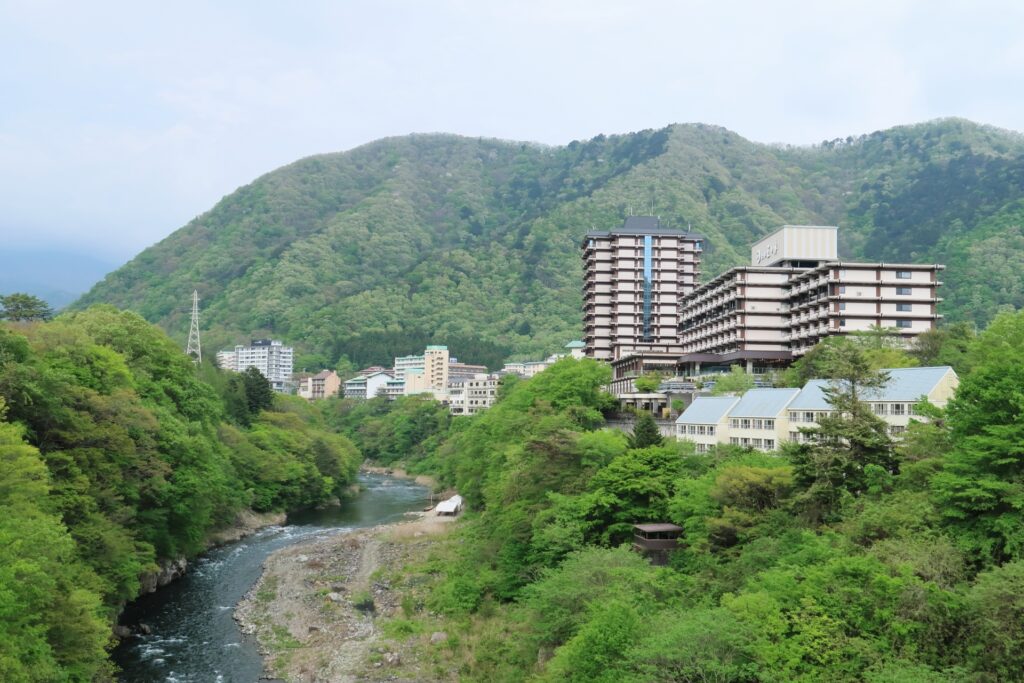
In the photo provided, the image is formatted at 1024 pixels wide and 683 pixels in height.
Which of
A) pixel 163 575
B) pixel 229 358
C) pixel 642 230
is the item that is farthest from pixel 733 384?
pixel 229 358

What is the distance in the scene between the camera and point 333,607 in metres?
34.9

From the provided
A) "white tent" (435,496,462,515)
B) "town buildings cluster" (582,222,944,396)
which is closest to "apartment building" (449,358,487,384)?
"town buildings cluster" (582,222,944,396)

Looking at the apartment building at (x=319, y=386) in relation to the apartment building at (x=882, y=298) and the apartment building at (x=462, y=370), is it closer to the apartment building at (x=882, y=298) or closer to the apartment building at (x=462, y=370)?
the apartment building at (x=462, y=370)

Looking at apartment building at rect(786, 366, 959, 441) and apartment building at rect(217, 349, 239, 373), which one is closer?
apartment building at rect(786, 366, 959, 441)

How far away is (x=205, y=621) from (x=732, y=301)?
43.9m

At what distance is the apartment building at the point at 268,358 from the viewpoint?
14688cm

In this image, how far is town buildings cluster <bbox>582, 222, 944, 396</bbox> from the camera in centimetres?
5103

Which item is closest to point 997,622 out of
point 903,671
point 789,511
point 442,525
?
point 903,671

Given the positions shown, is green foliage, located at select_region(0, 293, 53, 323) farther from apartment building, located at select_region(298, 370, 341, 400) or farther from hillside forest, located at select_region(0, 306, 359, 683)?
apartment building, located at select_region(298, 370, 341, 400)

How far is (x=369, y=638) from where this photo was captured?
3072 centimetres

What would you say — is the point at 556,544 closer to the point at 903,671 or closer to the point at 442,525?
the point at 903,671

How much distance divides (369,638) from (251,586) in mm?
10450

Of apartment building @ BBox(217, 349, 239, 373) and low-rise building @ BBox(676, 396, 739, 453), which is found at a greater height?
apartment building @ BBox(217, 349, 239, 373)

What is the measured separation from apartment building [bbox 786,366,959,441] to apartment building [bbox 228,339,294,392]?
12614 cm
